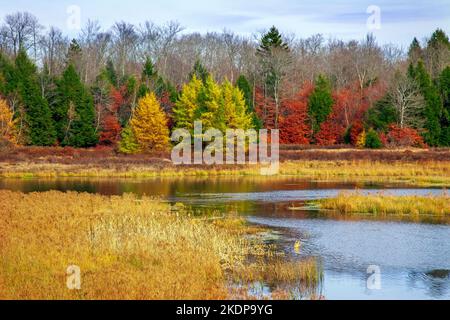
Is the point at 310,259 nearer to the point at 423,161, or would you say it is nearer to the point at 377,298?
the point at 377,298

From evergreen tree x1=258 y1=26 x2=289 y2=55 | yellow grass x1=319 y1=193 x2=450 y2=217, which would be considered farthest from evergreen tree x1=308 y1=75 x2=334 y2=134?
yellow grass x1=319 y1=193 x2=450 y2=217

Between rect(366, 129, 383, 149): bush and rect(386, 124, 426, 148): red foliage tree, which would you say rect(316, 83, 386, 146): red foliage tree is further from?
rect(366, 129, 383, 149): bush

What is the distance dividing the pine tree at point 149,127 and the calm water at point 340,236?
1882 cm

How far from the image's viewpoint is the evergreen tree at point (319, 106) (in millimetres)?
73688

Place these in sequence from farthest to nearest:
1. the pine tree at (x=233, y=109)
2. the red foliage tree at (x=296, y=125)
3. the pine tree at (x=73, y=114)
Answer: the red foliage tree at (x=296, y=125) < the pine tree at (x=73, y=114) < the pine tree at (x=233, y=109)

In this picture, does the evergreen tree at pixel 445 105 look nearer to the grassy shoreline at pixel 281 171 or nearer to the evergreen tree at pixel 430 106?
the evergreen tree at pixel 430 106

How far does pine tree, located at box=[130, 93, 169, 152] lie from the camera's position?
60125 millimetres

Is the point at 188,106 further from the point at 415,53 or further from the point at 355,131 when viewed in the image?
the point at 415,53

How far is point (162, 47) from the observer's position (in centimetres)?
10175

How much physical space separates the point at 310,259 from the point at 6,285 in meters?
8.42

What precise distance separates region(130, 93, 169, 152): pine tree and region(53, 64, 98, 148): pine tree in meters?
7.62

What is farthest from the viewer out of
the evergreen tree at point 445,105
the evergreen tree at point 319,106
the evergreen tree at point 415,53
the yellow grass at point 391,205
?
the evergreen tree at point 415,53

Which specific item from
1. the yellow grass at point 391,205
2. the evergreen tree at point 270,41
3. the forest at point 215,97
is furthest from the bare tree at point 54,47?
the yellow grass at point 391,205

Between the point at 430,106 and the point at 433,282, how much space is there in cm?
5402
